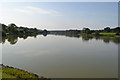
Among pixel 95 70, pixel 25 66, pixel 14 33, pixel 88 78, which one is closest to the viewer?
pixel 88 78

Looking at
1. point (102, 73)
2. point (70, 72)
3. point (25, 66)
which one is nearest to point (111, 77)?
point (102, 73)

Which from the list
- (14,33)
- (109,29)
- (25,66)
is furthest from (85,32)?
(25,66)

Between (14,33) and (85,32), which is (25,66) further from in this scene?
(85,32)

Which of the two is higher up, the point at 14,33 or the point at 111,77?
the point at 14,33

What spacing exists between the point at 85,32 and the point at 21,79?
14074 cm

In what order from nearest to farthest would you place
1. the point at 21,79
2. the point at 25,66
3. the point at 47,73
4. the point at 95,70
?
the point at 21,79 < the point at 47,73 < the point at 95,70 < the point at 25,66

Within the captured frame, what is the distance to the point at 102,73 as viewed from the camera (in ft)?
55.2

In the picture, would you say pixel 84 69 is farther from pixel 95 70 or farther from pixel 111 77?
pixel 111 77

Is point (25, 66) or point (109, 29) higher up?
point (109, 29)

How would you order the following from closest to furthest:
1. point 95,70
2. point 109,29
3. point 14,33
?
point 95,70 < point 14,33 < point 109,29

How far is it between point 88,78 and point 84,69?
3.24 m

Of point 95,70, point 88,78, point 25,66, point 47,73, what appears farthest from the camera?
point 25,66

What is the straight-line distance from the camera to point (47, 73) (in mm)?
16500

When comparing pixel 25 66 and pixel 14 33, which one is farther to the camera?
pixel 14 33
